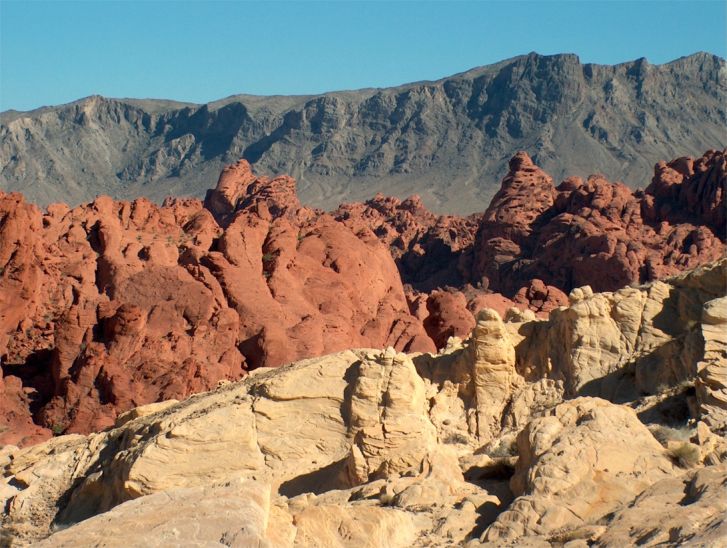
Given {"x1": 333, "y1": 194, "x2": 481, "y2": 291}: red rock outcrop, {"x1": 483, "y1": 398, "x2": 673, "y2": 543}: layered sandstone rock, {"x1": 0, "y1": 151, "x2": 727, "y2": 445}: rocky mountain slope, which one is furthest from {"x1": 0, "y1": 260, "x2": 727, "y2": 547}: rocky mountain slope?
{"x1": 333, "y1": 194, "x2": 481, "y2": 291}: red rock outcrop

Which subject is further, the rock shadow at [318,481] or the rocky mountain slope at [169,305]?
the rocky mountain slope at [169,305]

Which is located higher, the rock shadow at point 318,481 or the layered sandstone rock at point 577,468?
the layered sandstone rock at point 577,468

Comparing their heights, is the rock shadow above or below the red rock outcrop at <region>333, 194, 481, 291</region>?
above

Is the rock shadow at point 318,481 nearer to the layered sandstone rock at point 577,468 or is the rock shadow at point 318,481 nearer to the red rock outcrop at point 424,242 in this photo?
the layered sandstone rock at point 577,468

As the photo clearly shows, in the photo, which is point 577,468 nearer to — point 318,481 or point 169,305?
point 318,481

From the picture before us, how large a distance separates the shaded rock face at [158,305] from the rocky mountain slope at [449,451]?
1145 centimetres

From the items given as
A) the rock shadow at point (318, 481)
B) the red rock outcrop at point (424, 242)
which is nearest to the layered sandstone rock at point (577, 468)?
the rock shadow at point (318, 481)

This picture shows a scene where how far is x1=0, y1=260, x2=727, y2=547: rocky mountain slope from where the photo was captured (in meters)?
13.3

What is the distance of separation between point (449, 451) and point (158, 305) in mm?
25782

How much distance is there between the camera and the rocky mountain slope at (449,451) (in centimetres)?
1327

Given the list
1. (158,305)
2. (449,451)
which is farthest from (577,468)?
→ (158,305)

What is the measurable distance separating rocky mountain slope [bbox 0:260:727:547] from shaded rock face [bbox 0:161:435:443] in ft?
37.6

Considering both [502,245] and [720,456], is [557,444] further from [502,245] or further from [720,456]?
[502,245]

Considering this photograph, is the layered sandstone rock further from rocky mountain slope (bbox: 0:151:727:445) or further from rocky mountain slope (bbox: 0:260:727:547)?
rocky mountain slope (bbox: 0:151:727:445)
